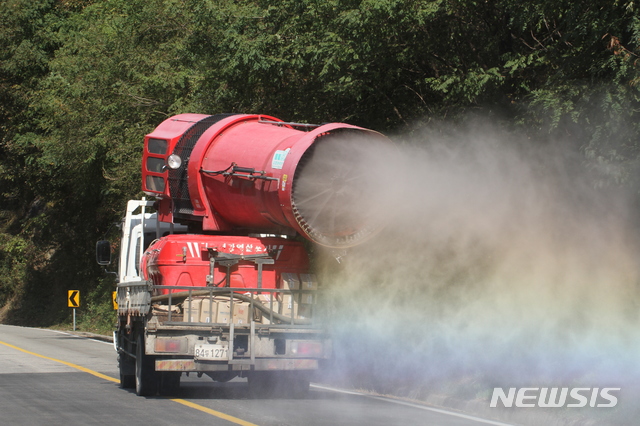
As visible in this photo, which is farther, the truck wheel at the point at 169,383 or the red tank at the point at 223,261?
the truck wheel at the point at 169,383

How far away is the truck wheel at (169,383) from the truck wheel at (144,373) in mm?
149

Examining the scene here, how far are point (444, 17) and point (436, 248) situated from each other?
16.3ft

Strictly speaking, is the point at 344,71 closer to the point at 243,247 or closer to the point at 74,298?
the point at 243,247

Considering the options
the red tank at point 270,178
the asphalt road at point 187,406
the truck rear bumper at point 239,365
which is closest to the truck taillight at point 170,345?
the truck rear bumper at point 239,365

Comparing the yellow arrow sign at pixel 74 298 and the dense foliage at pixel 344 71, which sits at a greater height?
the dense foliage at pixel 344 71

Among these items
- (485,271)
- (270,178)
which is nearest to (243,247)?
(270,178)

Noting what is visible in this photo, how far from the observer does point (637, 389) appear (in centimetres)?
883

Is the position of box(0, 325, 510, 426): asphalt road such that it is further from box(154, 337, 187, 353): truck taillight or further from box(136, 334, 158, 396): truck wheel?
box(154, 337, 187, 353): truck taillight

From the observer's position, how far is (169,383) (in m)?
11.8

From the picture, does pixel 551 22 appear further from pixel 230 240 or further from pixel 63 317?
pixel 63 317

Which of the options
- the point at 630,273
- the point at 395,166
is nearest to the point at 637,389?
the point at 630,273

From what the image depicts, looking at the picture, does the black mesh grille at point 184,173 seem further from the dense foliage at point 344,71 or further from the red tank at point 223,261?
the dense foliage at point 344,71

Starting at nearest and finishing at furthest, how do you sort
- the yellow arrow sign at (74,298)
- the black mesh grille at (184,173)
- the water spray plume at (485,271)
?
the water spray plume at (485,271) < the black mesh grille at (184,173) < the yellow arrow sign at (74,298)

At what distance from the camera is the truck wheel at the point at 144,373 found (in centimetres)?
1127
